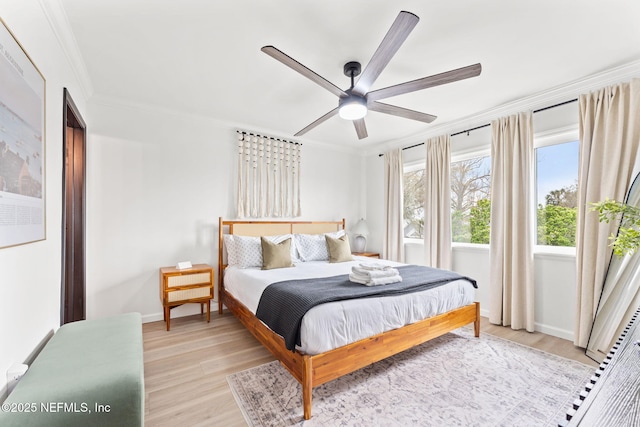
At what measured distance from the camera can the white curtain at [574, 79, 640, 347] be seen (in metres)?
2.48

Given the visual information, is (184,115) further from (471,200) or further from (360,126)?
(471,200)

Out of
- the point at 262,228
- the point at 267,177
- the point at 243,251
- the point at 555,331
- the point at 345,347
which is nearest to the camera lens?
the point at 345,347

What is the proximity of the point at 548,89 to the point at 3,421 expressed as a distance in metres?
4.52

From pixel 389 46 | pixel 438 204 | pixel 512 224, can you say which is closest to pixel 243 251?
pixel 389 46

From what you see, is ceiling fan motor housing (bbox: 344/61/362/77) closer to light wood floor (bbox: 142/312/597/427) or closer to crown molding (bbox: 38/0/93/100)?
crown molding (bbox: 38/0/93/100)

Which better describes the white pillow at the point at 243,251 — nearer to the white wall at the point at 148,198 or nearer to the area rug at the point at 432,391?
the white wall at the point at 148,198

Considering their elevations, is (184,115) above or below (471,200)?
above

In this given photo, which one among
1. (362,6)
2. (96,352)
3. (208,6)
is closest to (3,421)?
(96,352)

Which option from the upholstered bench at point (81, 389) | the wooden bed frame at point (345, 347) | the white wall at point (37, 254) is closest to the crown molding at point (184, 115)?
the white wall at point (37, 254)

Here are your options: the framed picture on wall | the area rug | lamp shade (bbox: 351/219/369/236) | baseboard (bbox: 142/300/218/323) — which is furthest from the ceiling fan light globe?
baseboard (bbox: 142/300/218/323)

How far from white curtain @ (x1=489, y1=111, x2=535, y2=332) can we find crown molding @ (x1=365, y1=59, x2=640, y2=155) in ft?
0.37

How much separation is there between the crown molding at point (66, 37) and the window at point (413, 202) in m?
4.37

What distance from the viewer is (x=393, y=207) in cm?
480

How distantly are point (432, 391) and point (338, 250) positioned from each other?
6.78 feet
